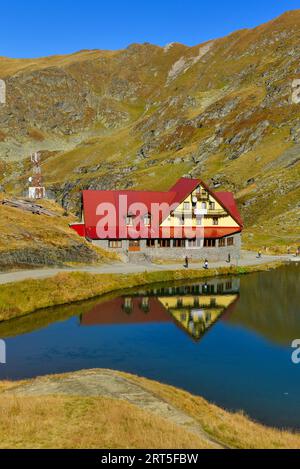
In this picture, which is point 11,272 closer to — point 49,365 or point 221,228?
point 49,365

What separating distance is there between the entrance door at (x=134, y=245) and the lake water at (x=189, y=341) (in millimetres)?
15181

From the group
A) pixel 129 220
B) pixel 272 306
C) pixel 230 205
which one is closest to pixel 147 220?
pixel 129 220

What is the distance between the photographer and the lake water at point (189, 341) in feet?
109

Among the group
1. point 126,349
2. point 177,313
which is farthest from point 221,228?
point 126,349

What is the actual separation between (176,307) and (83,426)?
1492 inches

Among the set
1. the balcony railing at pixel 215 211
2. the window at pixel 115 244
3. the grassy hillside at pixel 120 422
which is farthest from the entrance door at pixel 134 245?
the grassy hillside at pixel 120 422

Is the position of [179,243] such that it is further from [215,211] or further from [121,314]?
[121,314]

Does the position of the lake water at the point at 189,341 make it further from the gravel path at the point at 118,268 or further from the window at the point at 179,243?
the window at the point at 179,243

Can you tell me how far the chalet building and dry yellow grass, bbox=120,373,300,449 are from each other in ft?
168

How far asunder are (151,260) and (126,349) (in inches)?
1537

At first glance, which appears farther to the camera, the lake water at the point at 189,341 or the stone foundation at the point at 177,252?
the stone foundation at the point at 177,252

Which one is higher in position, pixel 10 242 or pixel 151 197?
pixel 151 197
